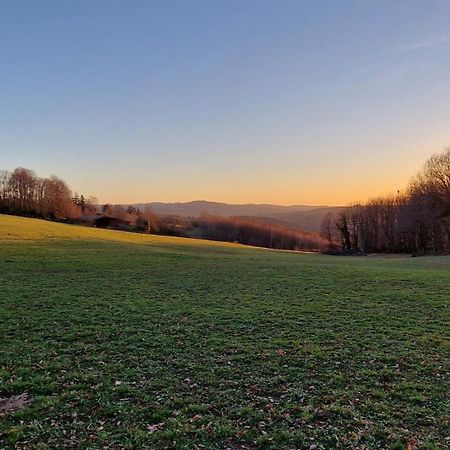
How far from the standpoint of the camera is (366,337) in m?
10.2

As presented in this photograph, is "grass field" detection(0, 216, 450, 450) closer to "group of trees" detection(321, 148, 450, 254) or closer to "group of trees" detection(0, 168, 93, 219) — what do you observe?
"group of trees" detection(321, 148, 450, 254)

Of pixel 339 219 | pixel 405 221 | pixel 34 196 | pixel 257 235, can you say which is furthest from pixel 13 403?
pixel 257 235

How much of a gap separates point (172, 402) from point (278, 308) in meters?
7.62

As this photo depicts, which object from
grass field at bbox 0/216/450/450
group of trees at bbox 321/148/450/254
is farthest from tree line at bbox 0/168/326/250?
grass field at bbox 0/216/450/450

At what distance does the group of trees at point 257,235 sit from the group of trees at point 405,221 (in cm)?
918

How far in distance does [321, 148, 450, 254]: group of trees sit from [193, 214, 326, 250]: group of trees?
9.18 m

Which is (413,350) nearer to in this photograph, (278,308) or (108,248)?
(278,308)

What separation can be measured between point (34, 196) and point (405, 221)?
283 feet

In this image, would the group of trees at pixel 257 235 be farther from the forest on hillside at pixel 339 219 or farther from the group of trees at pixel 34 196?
the group of trees at pixel 34 196

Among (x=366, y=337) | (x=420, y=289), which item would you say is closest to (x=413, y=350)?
(x=366, y=337)

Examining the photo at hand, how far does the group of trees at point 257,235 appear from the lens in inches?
4304

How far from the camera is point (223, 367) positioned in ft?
26.2

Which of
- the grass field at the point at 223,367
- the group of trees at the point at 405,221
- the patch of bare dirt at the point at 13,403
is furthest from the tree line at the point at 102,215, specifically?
the patch of bare dirt at the point at 13,403

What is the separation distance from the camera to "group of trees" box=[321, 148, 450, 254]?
64.8 m
